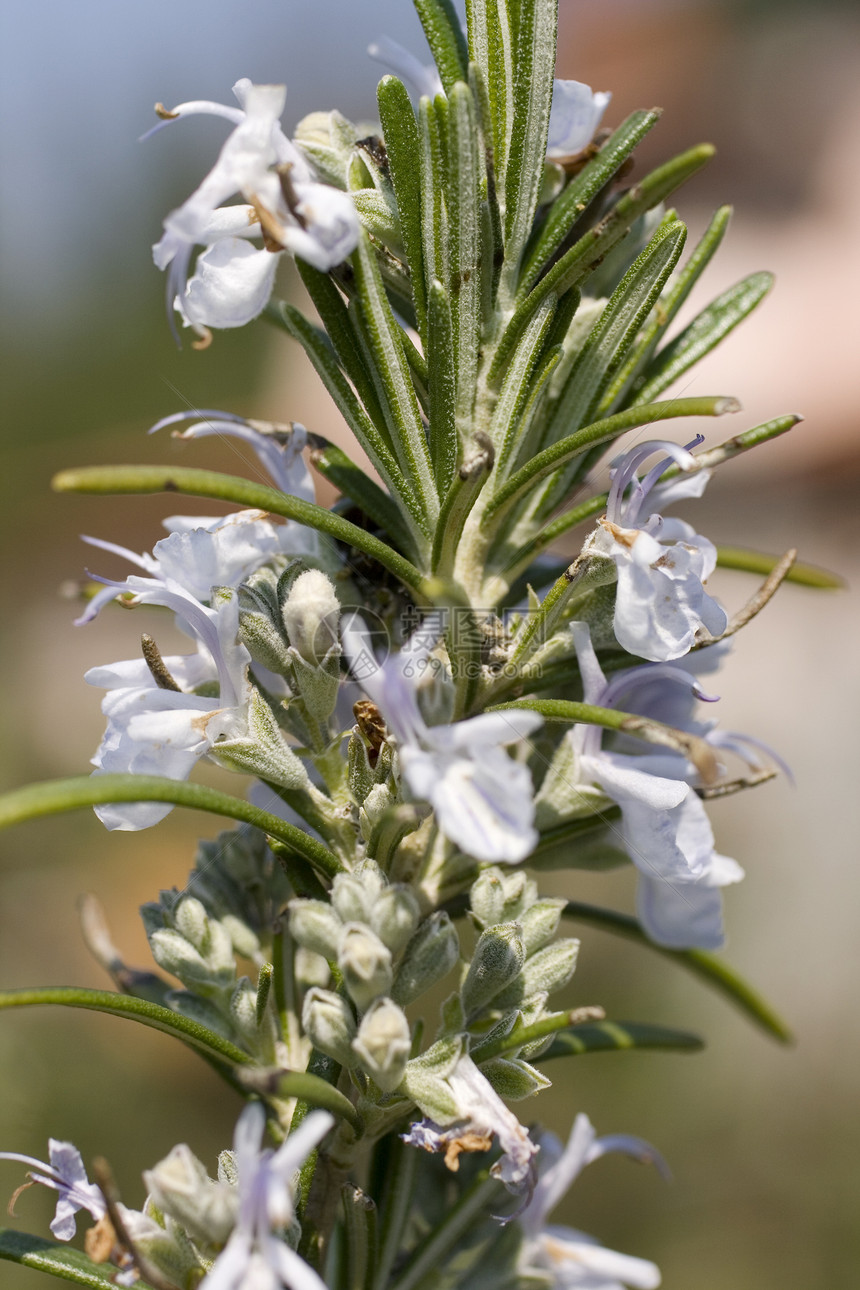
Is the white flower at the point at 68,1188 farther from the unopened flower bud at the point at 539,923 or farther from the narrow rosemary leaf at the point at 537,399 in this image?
the narrow rosemary leaf at the point at 537,399

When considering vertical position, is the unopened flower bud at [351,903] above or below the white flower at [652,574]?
below

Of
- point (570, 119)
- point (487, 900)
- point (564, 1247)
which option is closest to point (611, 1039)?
point (564, 1247)

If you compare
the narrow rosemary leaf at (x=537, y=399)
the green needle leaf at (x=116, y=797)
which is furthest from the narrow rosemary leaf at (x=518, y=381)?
the green needle leaf at (x=116, y=797)

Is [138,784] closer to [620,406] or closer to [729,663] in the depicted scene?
[620,406]

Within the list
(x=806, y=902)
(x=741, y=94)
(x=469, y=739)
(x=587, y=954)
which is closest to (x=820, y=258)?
(x=741, y=94)

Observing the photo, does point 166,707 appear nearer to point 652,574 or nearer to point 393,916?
point 393,916

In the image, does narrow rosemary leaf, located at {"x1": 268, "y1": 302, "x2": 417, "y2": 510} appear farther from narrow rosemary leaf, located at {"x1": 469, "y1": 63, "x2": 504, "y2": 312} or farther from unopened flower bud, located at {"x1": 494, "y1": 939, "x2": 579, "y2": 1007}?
unopened flower bud, located at {"x1": 494, "y1": 939, "x2": 579, "y2": 1007}
